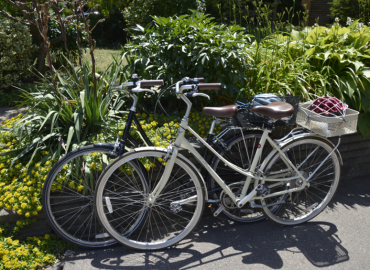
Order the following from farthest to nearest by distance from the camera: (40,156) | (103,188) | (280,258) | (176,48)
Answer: (176,48)
(40,156)
(280,258)
(103,188)

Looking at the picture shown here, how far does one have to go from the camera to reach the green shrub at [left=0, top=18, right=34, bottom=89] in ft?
19.5

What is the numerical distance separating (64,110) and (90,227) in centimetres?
110

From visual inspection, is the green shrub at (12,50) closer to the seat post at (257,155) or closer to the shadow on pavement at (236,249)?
the shadow on pavement at (236,249)

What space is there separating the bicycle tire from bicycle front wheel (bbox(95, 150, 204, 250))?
0.51 feet

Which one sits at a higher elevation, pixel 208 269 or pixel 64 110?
pixel 64 110

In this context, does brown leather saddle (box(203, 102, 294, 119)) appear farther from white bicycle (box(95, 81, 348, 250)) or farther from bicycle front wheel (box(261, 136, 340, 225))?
bicycle front wheel (box(261, 136, 340, 225))

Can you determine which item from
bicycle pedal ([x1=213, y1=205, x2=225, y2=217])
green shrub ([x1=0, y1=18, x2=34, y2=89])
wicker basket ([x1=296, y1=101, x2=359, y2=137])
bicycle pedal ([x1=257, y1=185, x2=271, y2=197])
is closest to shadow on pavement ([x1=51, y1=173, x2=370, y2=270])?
bicycle pedal ([x1=213, y1=205, x2=225, y2=217])

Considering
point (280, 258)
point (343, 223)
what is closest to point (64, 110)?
point (280, 258)

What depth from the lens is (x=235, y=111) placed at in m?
2.61

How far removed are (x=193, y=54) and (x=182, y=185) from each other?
4.66 feet

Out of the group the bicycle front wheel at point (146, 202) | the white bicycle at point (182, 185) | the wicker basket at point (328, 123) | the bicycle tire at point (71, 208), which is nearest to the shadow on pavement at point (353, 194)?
the white bicycle at point (182, 185)

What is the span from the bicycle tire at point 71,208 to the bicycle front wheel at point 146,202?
0.51 feet

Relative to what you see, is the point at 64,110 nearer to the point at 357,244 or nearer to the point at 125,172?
the point at 125,172

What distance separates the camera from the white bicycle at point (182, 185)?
2.53 metres
